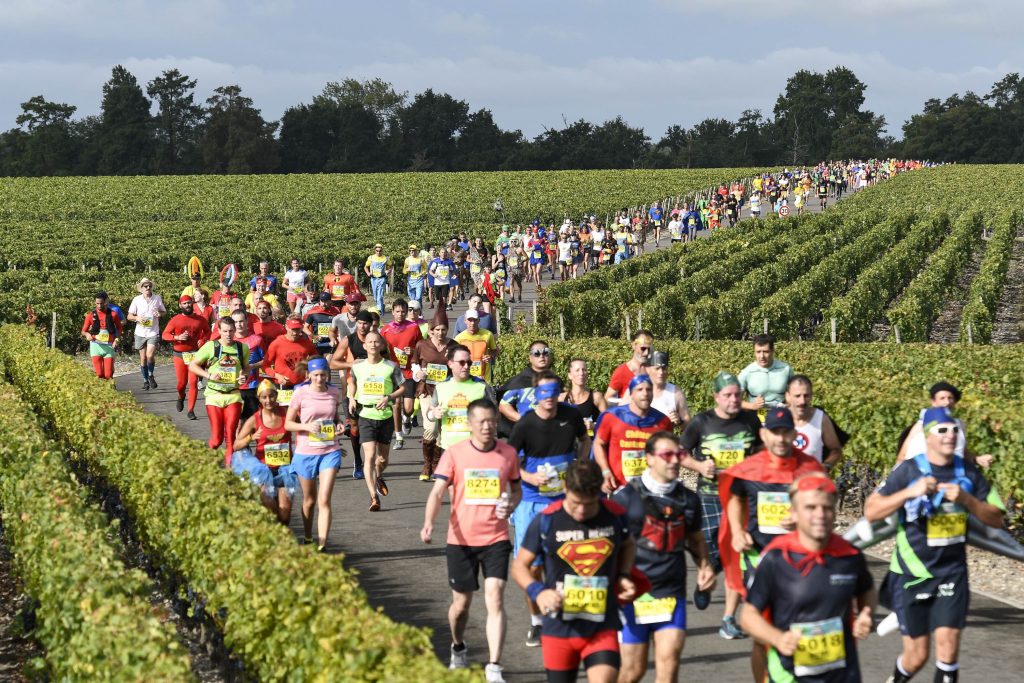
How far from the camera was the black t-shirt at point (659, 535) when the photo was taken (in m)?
8.09

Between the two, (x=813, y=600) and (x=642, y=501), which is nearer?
(x=813, y=600)

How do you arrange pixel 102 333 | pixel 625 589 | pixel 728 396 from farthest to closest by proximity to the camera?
pixel 102 333, pixel 728 396, pixel 625 589

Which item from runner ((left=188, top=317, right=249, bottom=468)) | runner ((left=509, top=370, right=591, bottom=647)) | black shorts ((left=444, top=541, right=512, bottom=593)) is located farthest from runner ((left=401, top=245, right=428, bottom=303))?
black shorts ((left=444, top=541, right=512, bottom=593))

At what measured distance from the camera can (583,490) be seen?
287 inches

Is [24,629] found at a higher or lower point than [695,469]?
lower

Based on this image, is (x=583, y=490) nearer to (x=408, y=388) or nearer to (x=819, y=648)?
(x=819, y=648)

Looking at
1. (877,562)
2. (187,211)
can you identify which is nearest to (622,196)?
(187,211)

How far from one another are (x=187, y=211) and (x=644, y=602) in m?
88.0

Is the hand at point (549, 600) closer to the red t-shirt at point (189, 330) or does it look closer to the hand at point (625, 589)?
the hand at point (625, 589)

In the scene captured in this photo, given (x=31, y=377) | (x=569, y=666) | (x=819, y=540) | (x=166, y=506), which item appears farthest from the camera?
(x=31, y=377)

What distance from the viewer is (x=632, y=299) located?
3603 cm

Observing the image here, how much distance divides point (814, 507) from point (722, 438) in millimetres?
3647

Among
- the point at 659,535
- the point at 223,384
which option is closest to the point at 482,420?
the point at 659,535

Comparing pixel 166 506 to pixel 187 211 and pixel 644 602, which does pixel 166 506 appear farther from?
pixel 187 211
